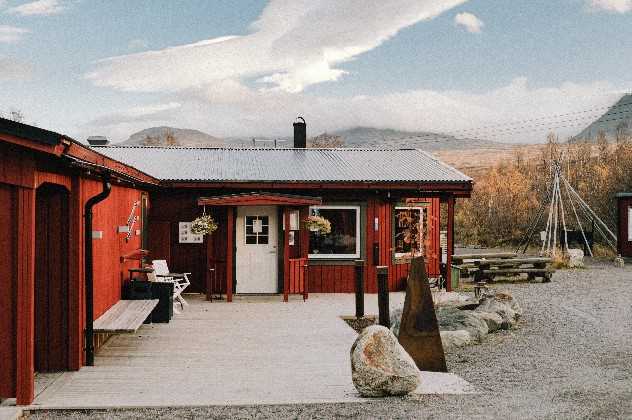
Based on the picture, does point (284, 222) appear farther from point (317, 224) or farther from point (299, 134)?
point (299, 134)

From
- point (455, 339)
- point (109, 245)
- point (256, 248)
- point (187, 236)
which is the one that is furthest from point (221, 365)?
point (187, 236)

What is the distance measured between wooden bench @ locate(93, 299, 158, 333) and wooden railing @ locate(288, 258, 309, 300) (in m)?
3.84

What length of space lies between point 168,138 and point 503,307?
4877 cm

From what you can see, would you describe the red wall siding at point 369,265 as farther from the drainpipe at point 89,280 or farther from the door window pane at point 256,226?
the drainpipe at point 89,280

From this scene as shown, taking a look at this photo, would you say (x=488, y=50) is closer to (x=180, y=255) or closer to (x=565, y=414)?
(x=180, y=255)

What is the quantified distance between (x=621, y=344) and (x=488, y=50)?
284 ft

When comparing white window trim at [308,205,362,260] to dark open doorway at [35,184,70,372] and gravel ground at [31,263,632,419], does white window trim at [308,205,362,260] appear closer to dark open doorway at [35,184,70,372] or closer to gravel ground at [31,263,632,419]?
gravel ground at [31,263,632,419]

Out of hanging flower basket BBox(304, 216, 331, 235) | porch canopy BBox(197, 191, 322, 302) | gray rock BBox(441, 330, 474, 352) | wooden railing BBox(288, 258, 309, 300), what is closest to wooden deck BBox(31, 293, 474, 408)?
gray rock BBox(441, 330, 474, 352)

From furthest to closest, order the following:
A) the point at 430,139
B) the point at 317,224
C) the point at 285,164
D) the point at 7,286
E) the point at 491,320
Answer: the point at 430,139
the point at 285,164
the point at 317,224
the point at 491,320
the point at 7,286

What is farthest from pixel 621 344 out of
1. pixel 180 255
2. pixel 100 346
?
pixel 180 255

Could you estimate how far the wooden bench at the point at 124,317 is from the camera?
24.9 ft

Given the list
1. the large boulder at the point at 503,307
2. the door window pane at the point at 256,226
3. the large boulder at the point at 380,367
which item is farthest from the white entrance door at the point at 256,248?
the large boulder at the point at 380,367

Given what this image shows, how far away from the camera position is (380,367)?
6.41 meters

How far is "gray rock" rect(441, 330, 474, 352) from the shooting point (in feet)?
30.2
